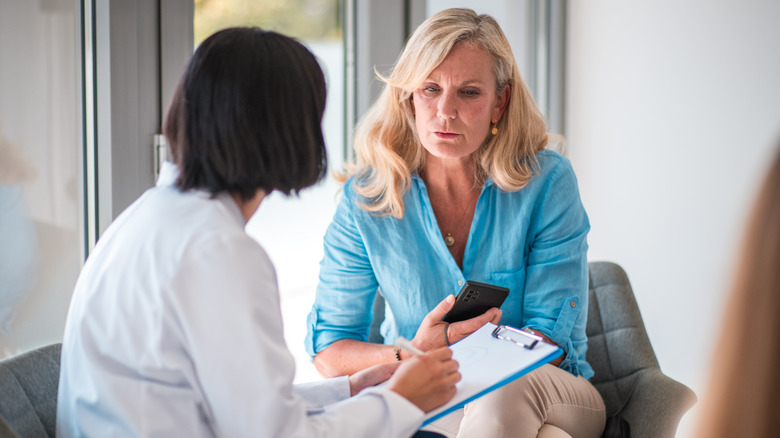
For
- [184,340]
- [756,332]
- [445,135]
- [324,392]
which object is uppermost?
[445,135]

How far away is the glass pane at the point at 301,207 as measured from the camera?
211 centimetres

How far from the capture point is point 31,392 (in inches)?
39.3

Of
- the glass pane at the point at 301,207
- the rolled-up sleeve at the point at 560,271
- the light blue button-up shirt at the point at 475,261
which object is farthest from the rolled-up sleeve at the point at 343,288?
the glass pane at the point at 301,207

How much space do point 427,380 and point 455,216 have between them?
728 millimetres

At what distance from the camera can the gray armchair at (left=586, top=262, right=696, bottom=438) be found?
1468 mm

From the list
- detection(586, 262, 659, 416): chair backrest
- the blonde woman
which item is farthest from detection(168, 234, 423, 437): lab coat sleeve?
detection(586, 262, 659, 416): chair backrest

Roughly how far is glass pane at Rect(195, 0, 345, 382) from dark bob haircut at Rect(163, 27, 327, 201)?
115 cm

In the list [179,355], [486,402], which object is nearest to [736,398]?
[179,355]

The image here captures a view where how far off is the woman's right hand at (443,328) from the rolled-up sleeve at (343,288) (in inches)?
11.0

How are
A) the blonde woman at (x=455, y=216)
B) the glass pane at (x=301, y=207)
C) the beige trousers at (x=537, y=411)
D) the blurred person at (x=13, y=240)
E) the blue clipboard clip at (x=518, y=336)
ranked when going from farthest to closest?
the glass pane at (x=301, y=207)
the blonde woman at (x=455, y=216)
the blurred person at (x=13, y=240)
the beige trousers at (x=537, y=411)
the blue clipboard clip at (x=518, y=336)

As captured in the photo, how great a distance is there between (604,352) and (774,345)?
4.30ft

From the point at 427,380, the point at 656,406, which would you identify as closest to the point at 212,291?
the point at 427,380

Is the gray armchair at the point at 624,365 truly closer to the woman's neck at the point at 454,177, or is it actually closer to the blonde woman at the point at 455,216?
the blonde woman at the point at 455,216

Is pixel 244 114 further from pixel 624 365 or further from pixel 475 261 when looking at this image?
pixel 624 365
